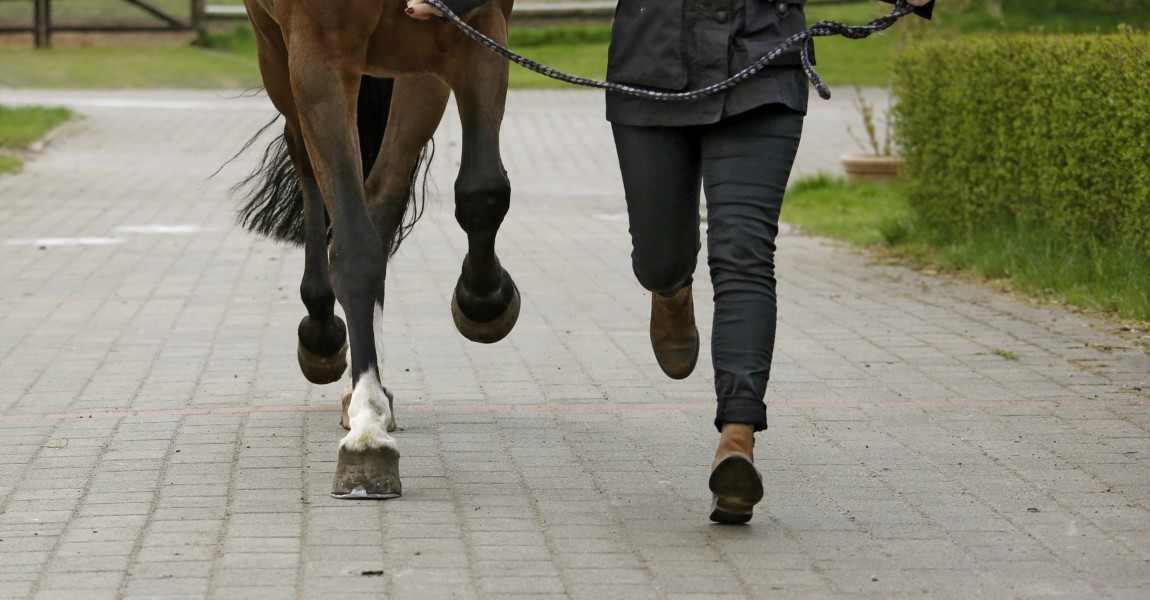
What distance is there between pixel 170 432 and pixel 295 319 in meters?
2.59

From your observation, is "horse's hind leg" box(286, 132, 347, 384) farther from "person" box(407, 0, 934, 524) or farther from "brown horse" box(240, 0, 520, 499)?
"person" box(407, 0, 934, 524)

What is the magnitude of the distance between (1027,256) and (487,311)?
4.62 metres

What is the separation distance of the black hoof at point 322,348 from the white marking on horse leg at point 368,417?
1.01 m

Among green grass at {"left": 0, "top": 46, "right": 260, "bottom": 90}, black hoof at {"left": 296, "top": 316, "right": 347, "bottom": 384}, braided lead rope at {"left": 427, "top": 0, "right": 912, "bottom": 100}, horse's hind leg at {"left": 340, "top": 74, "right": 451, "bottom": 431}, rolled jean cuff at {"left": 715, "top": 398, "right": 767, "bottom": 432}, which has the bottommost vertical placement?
green grass at {"left": 0, "top": 46, "right": 260, "bottom": 90}

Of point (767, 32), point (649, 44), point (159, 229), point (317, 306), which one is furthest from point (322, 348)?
point (159, 229)

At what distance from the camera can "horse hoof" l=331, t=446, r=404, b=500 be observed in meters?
4.50

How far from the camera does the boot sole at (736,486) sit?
4059mm

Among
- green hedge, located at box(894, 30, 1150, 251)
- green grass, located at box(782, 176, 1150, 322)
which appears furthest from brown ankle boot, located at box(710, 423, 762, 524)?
green hedge, located at box(894, 30, 1150, 251)

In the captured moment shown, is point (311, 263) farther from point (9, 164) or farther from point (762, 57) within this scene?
point (9, 164)

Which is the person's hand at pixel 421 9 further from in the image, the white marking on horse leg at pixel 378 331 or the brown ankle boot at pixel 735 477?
the brown ankle boot at pixel 735 477

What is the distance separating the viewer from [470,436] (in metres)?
5.40

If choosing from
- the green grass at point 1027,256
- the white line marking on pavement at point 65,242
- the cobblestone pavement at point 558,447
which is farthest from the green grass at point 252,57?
the cobblestone pavement at point 558,447

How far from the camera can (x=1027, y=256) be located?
9.03 m

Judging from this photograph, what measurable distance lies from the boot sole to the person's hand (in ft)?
4.58
